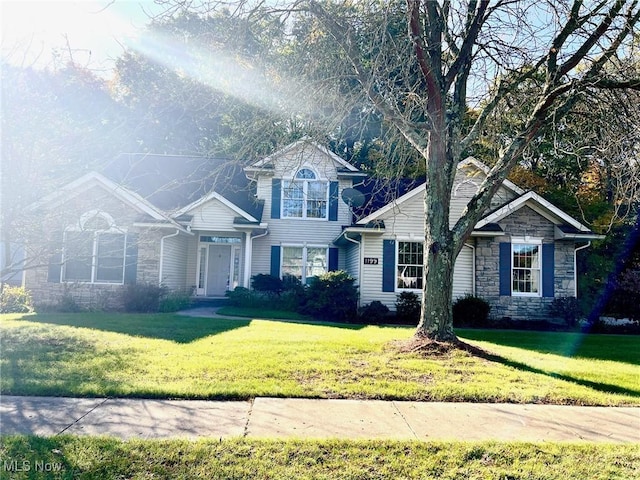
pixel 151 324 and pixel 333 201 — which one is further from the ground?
pixel 333 201

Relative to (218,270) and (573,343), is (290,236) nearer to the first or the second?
(218,270)

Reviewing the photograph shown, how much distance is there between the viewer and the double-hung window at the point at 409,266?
16516mm

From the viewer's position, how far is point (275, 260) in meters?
19.1

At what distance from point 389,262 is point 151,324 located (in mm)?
8611

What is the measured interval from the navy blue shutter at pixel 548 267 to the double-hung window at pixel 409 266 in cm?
432

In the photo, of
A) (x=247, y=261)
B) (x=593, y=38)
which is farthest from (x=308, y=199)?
(x=593, y=38)

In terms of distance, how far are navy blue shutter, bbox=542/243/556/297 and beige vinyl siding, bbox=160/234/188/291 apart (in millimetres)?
13583

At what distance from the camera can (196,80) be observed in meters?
11.1

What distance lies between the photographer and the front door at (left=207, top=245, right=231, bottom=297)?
19953mm

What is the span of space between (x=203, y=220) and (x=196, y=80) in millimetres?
8158

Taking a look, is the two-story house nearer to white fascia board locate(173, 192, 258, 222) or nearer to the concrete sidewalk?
white fascia board locate(173, 192, 258, 222)

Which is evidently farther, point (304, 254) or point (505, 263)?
point (304, 254)

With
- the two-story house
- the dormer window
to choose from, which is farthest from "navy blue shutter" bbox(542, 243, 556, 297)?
the dormer window

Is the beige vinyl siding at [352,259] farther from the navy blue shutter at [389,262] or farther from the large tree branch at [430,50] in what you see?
the large tree branch at [430,50]
